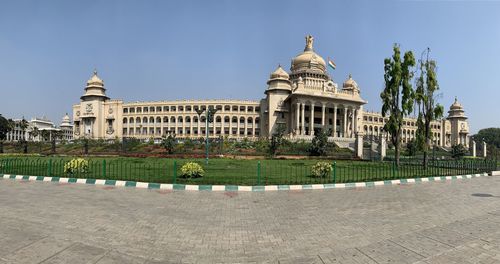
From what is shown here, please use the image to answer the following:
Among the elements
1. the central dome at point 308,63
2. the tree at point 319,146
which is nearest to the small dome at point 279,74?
the central dome at point 308,63

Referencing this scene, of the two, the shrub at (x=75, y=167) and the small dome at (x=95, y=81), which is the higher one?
the small dome at (x=95, y=81)

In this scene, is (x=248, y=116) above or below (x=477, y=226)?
above

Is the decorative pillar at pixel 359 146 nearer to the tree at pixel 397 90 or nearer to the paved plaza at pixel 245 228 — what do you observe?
the tree at pixel 397 90

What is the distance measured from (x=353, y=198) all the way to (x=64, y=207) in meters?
8.70

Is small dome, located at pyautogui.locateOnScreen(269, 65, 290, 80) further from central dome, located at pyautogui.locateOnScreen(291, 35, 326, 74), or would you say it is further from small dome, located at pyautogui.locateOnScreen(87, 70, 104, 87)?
small dome, located at pyautogui.locateOnScreen(87, 70, 104, 87)

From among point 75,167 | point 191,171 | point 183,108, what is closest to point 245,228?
point 191,171

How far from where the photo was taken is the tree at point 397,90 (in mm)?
21094

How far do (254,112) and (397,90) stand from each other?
48374 millimetres

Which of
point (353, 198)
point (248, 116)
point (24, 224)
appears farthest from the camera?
point (248, 116)

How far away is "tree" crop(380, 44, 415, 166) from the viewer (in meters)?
21.1

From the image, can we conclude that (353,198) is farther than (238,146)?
No

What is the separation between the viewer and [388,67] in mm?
21781

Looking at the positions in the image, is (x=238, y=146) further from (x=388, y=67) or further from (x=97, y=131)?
(x=97, y=131)

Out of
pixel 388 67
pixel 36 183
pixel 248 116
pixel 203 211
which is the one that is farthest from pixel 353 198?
pixel 248 116
